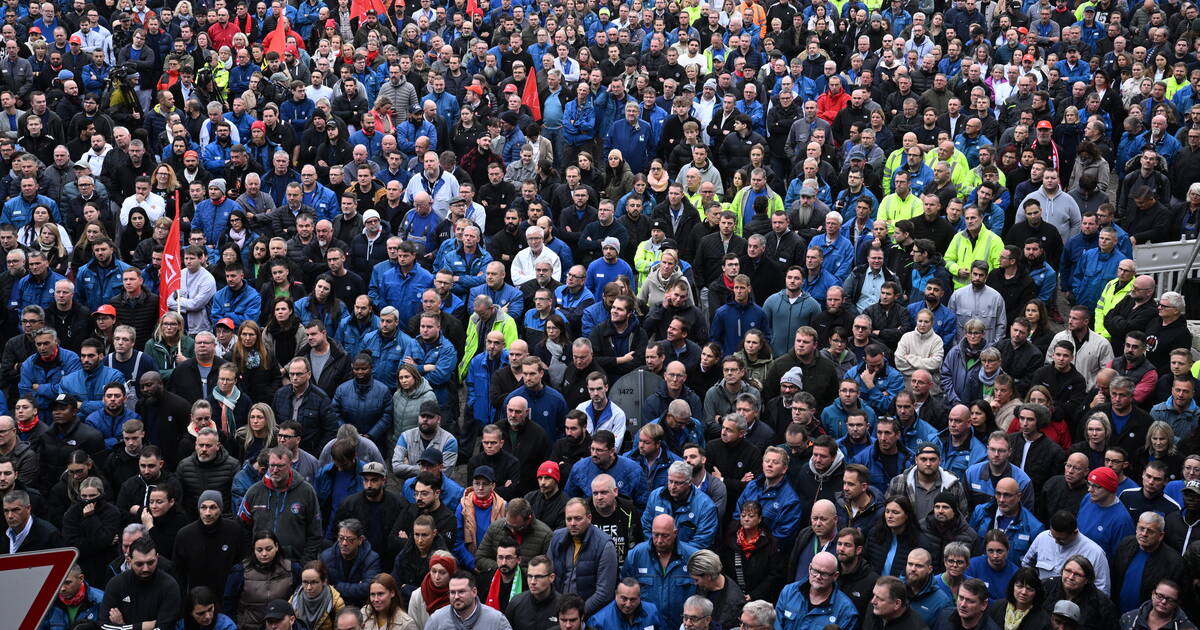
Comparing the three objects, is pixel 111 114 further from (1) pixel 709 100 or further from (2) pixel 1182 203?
(2) pixel 1182 203

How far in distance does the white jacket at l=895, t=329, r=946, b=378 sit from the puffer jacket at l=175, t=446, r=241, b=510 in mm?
5929

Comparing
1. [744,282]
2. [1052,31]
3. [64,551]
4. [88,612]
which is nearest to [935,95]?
[1052,31]

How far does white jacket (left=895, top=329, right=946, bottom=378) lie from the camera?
1346cm

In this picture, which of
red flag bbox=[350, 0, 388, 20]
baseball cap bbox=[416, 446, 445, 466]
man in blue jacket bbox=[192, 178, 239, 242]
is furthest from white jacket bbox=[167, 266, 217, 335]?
red flag bbox=[350, 0, 388, 20]

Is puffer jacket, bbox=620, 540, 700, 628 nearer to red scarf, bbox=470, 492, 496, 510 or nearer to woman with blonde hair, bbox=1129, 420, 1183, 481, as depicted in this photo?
red scarf, bbox=470, 492, 496, 510

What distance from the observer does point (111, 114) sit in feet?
62.0

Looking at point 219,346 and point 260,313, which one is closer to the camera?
point 219,346

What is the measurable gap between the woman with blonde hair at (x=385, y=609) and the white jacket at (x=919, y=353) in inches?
217

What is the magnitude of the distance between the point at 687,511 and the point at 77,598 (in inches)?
169

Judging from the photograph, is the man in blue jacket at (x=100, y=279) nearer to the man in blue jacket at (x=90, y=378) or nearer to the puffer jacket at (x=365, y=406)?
the man in blue jacket at (x=90, y=378)

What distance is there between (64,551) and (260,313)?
430 inches

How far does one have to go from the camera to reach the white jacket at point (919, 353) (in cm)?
→ 1346

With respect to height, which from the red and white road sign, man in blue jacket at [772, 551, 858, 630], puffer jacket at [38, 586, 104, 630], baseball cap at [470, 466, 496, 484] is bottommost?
man in blue jacket at [772, 551, 858, 630]

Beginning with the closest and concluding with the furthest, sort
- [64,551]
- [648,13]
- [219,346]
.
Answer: [64,551] → [219,346] → [648,13]
